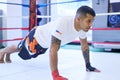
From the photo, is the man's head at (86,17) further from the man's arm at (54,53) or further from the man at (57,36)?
the man's arm at (54,53)

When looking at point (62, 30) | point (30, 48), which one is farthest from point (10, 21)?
point (62, 30)

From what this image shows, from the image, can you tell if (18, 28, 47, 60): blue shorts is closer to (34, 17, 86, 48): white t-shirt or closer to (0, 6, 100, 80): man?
(0, 6, 100, 80): man

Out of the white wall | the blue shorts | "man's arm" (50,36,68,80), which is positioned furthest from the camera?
the white wall

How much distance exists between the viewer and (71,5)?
5.08 meters

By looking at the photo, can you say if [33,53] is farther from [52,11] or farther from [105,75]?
[52,11]

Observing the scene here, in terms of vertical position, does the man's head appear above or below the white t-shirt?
above

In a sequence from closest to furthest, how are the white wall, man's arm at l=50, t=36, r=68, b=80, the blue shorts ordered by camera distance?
man's arm at l=50, t=36, r=68, b=80
the blue shorts
the white wall

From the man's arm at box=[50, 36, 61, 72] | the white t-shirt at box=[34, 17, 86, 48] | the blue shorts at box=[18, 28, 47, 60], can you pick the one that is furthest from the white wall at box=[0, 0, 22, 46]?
the man's arm at box=[50, 36, 61, 72]

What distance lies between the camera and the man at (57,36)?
130 centimetres

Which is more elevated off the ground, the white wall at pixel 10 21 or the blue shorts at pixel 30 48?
the white wall at pixel 10 21

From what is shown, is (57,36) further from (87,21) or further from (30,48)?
(30,48)

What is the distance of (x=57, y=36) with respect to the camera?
1.31 m

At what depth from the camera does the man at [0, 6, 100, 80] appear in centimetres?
130

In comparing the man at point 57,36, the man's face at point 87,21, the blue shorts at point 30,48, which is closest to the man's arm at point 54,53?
the man at point 57,36
